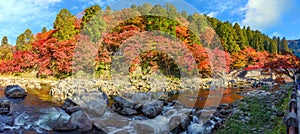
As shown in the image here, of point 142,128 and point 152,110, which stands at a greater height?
point 152,110

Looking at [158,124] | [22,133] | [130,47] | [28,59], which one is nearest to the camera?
[22,133]

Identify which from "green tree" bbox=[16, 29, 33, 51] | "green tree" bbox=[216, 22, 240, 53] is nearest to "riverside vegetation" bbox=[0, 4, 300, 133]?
"green tree" bbox=[16, 29, 33, 51]

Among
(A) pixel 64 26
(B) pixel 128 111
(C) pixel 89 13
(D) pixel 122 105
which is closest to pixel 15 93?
(D) pixel 122 105

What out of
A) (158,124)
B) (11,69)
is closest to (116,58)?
(11,69)

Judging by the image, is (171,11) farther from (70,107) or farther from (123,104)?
(70,107)

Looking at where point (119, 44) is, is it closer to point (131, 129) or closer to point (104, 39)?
point (104, 39)

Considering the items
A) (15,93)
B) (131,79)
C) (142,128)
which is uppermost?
(131,79)

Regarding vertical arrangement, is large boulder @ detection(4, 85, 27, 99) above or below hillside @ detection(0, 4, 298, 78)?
below

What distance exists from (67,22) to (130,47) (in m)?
5.72

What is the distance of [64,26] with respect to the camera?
1560cm

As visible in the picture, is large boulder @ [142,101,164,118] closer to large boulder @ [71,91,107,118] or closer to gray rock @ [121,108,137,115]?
gray rock @ [121,108,137,115]

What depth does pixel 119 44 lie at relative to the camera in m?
14.7

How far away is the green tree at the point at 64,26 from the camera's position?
50.4 feet

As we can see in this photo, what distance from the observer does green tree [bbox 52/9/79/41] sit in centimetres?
1535
